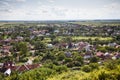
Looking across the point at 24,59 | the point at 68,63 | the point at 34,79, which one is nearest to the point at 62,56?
the point at 68,63

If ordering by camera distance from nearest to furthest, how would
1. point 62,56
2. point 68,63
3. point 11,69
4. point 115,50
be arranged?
point 11,69 < point 68,63 < point 62,56 < point 115,50

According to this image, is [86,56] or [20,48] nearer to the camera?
[86,56]

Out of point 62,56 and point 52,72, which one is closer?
point 52,72

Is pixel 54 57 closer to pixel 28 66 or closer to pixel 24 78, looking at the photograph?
pixel 28 66

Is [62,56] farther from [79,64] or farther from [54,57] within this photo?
[79,64]

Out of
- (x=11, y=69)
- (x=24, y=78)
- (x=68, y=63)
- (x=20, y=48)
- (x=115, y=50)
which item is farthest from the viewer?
(x=20, y=48)

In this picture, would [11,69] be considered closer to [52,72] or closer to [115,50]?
[52,72]

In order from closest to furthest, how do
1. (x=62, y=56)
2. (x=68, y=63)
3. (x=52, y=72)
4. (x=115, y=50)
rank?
(x=52, y=72)
(x=68, y=63)
(x=62, y=56)
(x=115, y=50)

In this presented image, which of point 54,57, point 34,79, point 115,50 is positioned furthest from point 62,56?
point 34,79

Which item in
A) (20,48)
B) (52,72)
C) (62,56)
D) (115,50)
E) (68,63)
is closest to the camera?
(52,72)
